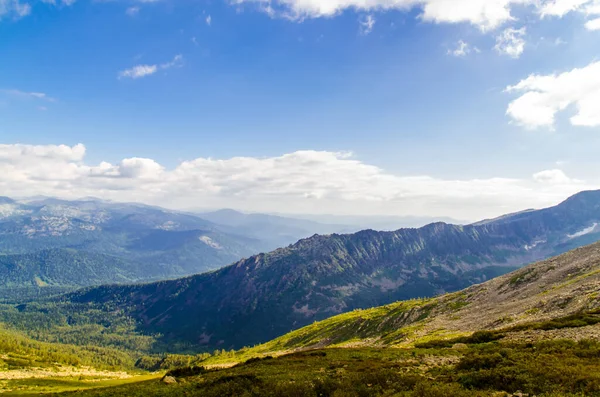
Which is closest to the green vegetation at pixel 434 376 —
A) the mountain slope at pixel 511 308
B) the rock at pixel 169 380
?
the rock at pixel 169 380

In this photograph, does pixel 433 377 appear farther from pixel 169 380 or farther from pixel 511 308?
pixel 511 308

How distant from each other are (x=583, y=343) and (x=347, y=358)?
33.4m

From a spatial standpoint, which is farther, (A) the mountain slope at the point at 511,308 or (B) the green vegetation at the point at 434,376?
(A) the mountain slope at the point at 511,308

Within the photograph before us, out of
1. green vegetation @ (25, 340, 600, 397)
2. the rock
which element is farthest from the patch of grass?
the rock

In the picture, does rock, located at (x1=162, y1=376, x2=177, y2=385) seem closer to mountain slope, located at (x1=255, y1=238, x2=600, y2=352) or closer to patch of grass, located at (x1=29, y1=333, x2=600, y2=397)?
patch of grass, located at (x1=29, y1=333, x2=600, y2=397)

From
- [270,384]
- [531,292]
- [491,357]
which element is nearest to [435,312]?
[531,292]

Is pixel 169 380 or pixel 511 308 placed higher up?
pixel 169 380

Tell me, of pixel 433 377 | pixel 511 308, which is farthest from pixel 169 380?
pixel 511 308

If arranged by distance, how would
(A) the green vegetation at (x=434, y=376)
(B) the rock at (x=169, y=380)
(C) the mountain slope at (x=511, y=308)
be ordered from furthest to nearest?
(C) the mountain slope at (x=511, y=308), (B) the rock at (x=169, y=380), (A) the green vegetation at (x=434, y=376)

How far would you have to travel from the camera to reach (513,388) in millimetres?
29562

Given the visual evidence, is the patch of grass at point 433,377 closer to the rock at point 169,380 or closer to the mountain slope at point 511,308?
the rock at point 169,380

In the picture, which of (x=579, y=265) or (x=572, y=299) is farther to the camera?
(x=579, y=265)

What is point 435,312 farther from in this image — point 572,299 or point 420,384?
point 420,384

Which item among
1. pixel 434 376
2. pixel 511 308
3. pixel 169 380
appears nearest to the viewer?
pixel 434 376
